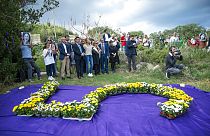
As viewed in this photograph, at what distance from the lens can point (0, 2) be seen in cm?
697

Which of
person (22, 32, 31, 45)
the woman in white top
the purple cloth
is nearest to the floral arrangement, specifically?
the purple cloth

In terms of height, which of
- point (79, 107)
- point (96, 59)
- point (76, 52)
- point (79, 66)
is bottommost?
point (79, 107)

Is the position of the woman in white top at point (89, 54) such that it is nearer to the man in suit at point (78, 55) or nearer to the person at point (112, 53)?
the man in suit at point (78, 55)

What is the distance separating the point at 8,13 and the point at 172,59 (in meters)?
6.66

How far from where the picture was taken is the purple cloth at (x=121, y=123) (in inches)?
183

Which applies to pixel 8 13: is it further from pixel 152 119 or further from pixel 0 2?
pixel 152 119

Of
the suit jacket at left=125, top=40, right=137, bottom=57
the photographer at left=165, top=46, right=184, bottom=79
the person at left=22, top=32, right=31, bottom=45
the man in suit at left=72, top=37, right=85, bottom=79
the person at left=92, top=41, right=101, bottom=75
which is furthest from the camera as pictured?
the suit jacket at left=125, top=40, right=137, bottom=57

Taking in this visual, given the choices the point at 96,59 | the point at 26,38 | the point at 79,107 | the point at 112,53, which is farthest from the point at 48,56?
the point at 79,107

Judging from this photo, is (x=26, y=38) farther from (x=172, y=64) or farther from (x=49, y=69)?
(x=172, y=64)

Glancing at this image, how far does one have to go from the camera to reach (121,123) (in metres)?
5.05

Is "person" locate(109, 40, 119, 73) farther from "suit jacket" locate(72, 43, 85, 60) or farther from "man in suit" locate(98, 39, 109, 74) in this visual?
"suit jacket" locate(72, 43, 85, 60)

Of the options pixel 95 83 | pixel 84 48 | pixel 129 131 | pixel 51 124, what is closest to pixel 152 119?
pixel 129 131

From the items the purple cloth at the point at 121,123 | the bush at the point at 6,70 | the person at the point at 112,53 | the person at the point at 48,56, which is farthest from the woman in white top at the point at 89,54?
the purple cloth at the point at 121,123

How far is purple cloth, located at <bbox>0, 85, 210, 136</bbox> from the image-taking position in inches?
183
